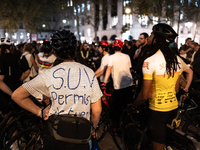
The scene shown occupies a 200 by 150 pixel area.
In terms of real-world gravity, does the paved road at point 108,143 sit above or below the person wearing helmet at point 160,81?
below

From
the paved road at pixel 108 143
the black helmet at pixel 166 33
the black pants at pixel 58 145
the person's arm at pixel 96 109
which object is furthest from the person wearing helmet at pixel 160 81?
the paved road at pixel 108 143

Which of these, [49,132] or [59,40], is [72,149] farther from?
[59,40]

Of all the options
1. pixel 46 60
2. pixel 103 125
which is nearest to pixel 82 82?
pixel 103 125

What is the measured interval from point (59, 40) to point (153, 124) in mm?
1713

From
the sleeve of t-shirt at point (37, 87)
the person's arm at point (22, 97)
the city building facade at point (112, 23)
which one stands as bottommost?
the person's arm at point (22, 97)

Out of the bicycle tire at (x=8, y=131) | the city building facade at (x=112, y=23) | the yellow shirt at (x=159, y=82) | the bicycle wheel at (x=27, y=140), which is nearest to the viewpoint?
the yellow shirt at (x=159, y=82)

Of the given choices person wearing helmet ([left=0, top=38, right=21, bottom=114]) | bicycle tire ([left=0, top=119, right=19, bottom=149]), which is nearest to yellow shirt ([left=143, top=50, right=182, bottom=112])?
bicycle tire ([left=0, top=119, right=19, bottom=149])

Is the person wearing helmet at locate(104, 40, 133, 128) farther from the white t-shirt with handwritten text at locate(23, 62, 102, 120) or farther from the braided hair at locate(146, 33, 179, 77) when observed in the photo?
the white t-shirt with handwritten text at locate(23, 62, 102, 120)

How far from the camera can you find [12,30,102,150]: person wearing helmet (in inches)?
79.8

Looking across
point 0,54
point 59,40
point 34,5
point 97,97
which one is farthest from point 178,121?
point 34,5

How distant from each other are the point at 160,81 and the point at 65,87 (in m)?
1.34

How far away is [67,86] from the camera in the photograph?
204cm

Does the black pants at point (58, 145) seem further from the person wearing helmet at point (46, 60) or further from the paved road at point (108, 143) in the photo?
the person wearing helmet at point (46, 60)

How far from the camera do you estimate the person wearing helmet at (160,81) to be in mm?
2701
